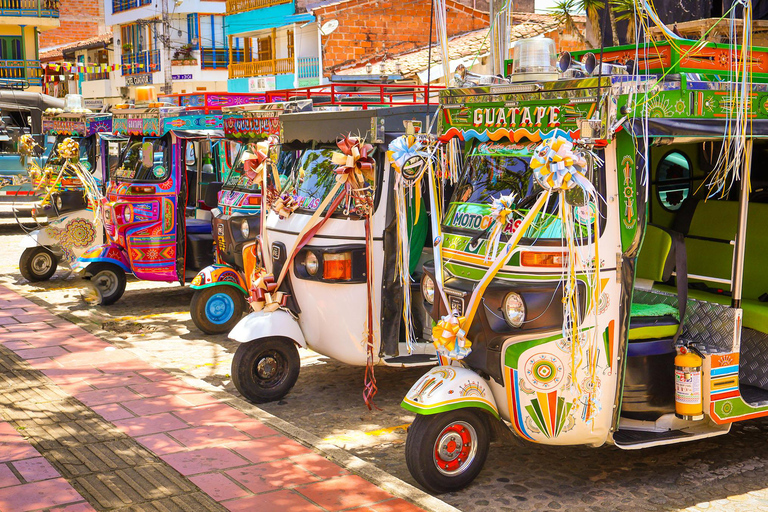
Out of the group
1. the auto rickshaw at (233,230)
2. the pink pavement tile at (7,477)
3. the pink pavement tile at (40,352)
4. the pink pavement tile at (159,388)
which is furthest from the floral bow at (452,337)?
the pink pavement tile at (40,352)

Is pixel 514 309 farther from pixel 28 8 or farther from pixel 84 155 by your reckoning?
pixel 28 8

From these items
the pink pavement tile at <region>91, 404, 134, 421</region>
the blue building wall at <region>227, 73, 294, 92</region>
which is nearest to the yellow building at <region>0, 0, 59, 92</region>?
the blue building wall at <region>227, 73, 294, 92</region>

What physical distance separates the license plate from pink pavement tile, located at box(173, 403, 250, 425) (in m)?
1.93

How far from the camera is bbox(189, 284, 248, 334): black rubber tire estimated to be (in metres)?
8.61

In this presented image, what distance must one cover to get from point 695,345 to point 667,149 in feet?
6.43

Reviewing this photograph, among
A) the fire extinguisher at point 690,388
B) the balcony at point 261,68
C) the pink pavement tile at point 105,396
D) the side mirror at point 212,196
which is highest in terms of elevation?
the balcony at point 261,68

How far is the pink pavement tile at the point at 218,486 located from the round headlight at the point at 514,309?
5.57ft

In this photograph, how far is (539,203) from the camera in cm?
453

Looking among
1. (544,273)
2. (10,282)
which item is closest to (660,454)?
(544,273)

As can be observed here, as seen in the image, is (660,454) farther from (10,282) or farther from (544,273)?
(10,282)

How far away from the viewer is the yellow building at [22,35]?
3759 cm

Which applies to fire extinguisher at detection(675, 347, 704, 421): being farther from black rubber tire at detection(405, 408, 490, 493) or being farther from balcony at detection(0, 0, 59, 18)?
balcony at detection(0, 0, 59, 18)

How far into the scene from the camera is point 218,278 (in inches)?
336

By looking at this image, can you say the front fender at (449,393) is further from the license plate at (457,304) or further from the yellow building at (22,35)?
the yellow building at (22,35)
